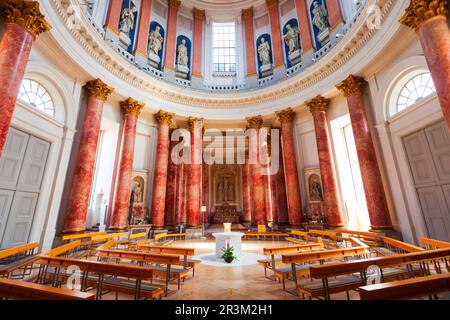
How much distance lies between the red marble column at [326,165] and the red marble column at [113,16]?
11595 mm

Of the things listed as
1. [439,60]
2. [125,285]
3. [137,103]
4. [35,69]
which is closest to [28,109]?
[35,69]

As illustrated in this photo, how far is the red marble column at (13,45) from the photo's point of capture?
5.64 metres

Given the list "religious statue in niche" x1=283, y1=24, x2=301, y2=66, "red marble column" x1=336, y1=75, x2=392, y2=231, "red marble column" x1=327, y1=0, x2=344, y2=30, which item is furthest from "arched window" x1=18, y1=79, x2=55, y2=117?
"red marble column" x1=327, y1=0, x2=344, y2=30

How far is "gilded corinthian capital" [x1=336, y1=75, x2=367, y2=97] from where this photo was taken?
9828mm

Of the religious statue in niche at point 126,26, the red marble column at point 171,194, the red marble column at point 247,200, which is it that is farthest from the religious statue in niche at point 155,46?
the red marble column at point 247,200

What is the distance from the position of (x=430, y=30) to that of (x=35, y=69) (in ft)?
42.3

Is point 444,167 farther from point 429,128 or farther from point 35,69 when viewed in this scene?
point 35,69

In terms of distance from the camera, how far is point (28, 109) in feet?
23.9

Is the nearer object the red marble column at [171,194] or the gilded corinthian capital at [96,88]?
the gilded corinthian capital at [96,88]

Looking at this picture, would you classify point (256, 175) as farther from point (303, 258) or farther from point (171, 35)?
point (171, 35)

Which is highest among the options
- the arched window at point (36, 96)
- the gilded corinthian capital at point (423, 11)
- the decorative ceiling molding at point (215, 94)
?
the decorative ceiling molding at point (215, 94)

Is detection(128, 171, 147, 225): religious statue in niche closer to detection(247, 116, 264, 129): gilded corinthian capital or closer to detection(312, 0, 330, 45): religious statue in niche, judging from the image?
detection(247, 116, 264, 129): gilded corinthian capital

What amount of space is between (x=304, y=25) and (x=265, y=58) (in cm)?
306

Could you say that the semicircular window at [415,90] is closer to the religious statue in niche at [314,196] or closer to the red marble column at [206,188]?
the religious statue in niche at [314,196]
